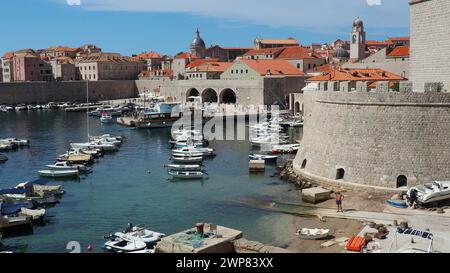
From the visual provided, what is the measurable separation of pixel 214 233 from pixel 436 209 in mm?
10188

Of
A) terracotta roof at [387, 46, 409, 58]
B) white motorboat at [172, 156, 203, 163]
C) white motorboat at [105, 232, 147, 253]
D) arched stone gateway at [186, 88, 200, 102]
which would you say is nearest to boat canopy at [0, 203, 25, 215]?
white motorboat at [105, 232, 147, 253]

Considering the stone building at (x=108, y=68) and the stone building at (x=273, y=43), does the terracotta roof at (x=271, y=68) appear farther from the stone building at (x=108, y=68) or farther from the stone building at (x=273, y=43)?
the stone building at (x=273, y=43)

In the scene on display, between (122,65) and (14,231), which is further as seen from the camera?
(122,65)

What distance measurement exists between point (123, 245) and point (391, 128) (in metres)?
10.9

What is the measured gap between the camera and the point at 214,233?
10289 millimetres

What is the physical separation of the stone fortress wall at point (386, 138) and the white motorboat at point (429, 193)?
3.87 feet

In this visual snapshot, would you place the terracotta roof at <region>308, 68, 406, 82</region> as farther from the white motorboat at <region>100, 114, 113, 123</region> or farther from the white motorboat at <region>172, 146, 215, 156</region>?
the white motorboat at <region>100, 114, 113, 123</region>

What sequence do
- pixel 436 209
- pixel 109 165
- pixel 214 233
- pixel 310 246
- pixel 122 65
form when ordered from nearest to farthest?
pixel 214 233 → pixel 310 246 → pixel 436 209 → pixel 109 165 → pixel 122 65

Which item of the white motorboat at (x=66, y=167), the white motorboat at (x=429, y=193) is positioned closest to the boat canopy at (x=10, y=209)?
the white motorboat at (x=66, y=167)

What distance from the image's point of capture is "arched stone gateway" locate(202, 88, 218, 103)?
67500mm

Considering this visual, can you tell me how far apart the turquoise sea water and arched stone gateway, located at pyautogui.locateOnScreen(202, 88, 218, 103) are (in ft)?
92.5
